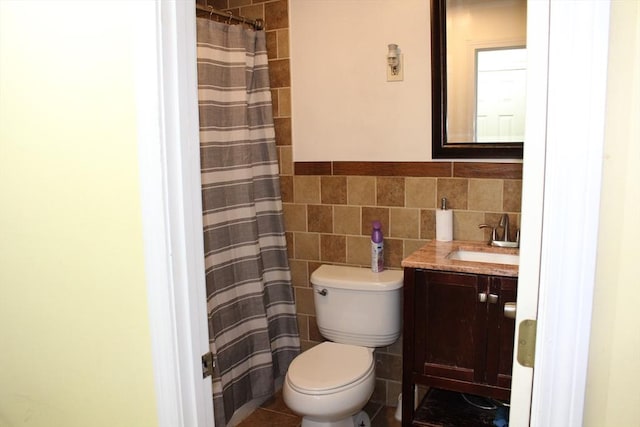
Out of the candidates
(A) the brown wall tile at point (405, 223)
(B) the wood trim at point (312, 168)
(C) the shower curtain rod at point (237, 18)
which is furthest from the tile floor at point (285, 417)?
(C) the shower curtain rod at point (237, 18)

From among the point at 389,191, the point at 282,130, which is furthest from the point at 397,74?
the point at 282,130

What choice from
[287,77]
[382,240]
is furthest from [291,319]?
[287,77]

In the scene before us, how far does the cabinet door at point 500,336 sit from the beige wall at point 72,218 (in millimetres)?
1362

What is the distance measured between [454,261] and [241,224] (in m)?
1.08

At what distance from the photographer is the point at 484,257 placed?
7.25ft

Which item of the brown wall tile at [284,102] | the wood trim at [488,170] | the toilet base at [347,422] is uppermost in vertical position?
the brown wall tile at [284,102]

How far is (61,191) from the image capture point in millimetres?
1083

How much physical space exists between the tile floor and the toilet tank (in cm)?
44

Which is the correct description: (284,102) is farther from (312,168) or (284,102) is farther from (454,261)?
(454,261)

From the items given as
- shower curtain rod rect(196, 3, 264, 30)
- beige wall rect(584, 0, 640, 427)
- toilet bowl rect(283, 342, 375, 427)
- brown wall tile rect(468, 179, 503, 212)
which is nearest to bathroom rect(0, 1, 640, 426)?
beige wall rect(584, 0, 640, 427)

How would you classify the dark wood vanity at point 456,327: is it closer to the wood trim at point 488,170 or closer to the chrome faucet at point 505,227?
the chrome faucet at point 505,227

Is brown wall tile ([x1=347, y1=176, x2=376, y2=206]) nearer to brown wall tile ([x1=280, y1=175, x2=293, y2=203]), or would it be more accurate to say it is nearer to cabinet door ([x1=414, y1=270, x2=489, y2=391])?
brown wall tile ([x1=280, y1=175, x2=293, y2=203])

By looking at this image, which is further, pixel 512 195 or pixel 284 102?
pixel 284 102

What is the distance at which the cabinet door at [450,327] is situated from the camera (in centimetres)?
198
